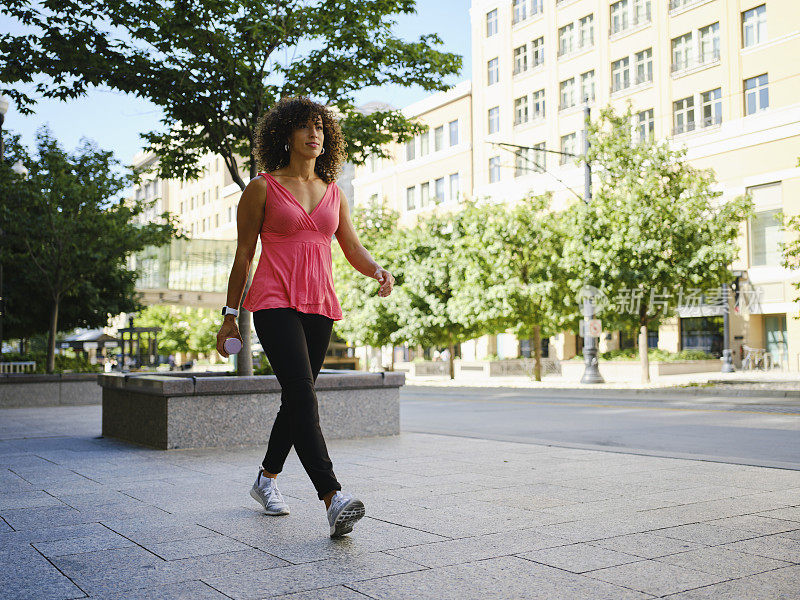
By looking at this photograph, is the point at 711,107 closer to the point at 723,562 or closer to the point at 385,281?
the point at 385,281

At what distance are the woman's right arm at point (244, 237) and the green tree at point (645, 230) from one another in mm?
22411

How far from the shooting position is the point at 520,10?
4894 cm

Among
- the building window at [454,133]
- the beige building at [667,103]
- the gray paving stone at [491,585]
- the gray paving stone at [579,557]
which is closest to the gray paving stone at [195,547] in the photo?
the gray paving stone at [491,585]

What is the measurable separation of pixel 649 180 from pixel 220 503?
77.7ft

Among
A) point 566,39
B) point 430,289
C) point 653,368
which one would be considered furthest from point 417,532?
point 566,39

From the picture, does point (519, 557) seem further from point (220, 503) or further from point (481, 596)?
point (220, 503)

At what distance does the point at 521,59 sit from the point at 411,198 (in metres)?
12.1

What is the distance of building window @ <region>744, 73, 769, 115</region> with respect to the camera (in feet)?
117

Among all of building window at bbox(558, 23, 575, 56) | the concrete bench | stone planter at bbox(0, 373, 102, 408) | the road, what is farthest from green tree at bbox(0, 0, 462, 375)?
building window at bbox(558, 23, 575, 56)

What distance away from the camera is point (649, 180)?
26547 mm

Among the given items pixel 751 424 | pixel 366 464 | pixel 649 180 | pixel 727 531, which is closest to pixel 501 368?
pixel 649 180

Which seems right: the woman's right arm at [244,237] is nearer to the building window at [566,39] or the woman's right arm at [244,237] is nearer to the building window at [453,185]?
the building window at [566,39]

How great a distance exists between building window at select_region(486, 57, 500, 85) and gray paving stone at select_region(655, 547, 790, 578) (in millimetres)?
48625

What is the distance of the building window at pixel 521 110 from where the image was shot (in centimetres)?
4816
